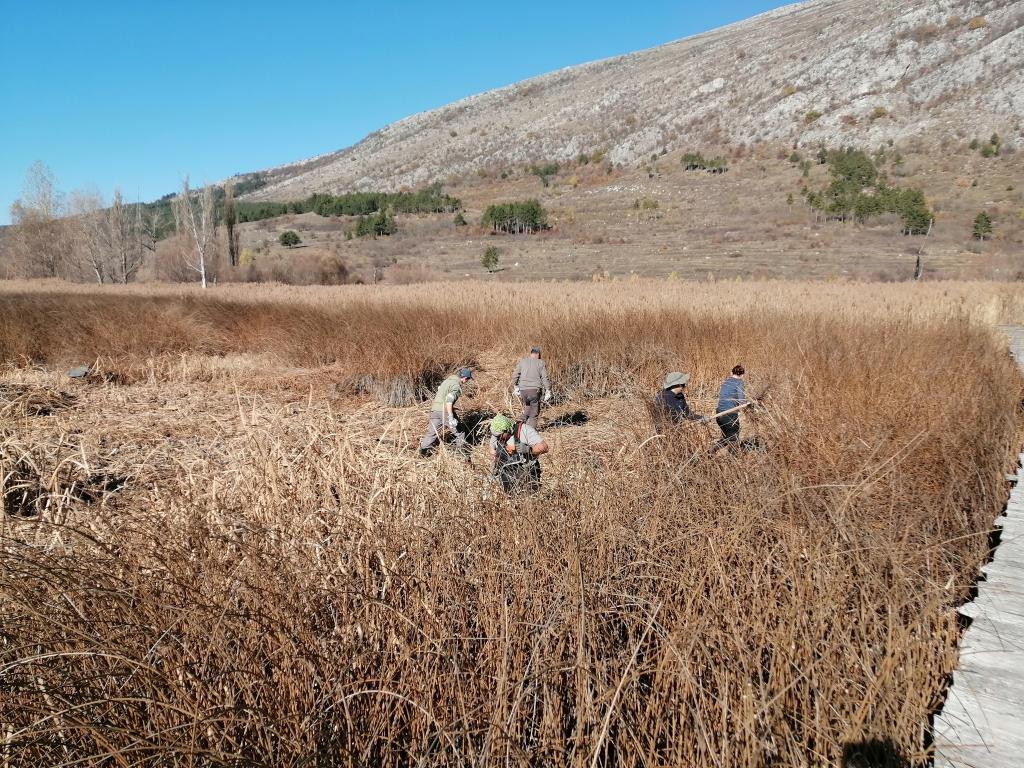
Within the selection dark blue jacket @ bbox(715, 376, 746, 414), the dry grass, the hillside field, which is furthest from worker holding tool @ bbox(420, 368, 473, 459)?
the hillside field

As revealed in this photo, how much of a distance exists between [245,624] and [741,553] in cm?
185

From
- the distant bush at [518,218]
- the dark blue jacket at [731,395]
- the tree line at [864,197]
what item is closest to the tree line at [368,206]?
the distant bush at [518,218]

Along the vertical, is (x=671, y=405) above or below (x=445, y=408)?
above

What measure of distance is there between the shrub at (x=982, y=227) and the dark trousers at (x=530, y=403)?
4370 centimetres

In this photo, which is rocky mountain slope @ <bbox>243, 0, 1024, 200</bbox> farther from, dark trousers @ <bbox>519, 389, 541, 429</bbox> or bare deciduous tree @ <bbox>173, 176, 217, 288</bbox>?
dark trousers @ <bbox>519, 389, 541, 429</bbox>

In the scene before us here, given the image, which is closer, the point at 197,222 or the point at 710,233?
the point at 197,222

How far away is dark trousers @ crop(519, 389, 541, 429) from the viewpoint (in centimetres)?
774

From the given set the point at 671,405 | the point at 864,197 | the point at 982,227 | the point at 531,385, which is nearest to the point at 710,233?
the point at 864,197

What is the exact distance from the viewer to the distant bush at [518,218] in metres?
57.5

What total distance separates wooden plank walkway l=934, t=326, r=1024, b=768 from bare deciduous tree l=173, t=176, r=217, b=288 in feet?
132

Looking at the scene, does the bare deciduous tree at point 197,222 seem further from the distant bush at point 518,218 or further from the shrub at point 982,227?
the shrub at point 982,227

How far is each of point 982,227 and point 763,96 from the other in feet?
170

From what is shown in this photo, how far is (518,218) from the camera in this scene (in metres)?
58.0

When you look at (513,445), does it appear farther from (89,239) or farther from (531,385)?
(89,239)
